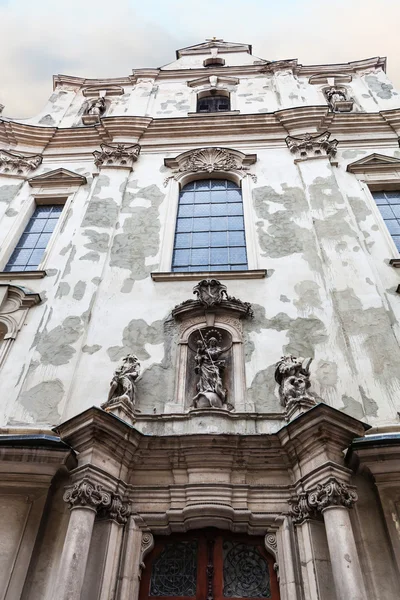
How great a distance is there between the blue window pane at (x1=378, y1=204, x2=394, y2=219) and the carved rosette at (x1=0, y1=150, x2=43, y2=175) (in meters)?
8.60

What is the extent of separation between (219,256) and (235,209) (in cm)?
164

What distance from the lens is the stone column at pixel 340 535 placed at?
4883 millimetres

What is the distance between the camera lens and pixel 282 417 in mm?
6867

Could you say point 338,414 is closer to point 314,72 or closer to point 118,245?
point 118,245

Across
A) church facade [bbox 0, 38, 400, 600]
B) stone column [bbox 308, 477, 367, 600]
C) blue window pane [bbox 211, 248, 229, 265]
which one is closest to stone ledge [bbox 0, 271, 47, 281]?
church facade [bbox 0, 38, 400, 600]

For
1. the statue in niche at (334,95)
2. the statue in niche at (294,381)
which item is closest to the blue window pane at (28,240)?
the statue in niche at (294,381)

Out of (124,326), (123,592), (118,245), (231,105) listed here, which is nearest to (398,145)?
(231,105)

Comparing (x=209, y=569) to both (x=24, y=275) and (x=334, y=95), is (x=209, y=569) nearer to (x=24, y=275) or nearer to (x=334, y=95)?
(x=24, y=275)

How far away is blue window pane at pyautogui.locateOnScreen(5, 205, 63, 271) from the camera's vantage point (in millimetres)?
10242

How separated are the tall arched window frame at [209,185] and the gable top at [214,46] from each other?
8.01 meters

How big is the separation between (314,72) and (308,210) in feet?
26.4

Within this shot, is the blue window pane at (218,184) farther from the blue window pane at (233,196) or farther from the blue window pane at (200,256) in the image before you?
the blue window pane at (200,256)

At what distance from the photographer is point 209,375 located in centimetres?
737

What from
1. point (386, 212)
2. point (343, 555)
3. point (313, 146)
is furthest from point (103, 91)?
point (343, 555)
